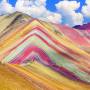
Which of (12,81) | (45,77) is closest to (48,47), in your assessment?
(45,77)

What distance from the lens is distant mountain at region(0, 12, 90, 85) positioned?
6144 centimetres

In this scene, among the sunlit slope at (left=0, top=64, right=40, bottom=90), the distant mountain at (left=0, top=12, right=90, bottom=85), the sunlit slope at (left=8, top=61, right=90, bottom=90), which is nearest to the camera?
the sunlit slope at (left=0, top=64, right=40, bottom=90)

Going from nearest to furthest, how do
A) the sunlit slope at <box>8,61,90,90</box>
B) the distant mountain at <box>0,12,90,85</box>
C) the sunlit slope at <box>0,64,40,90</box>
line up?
the sunlit slope at <box>0,64,40,90</box> < the sunlit slope at <box>8,61,90,90</box> < the distant mountain at <box>0,12,90,85</box>

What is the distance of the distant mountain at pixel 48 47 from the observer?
61438 millimetres

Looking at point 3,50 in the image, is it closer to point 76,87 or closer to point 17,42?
point 17,42

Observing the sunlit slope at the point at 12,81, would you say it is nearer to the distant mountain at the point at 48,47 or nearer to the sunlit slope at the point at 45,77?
the sunlit slope at the point at 45,77

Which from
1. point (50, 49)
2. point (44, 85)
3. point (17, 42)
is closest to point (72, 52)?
point (50, 49)

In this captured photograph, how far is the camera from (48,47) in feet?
214

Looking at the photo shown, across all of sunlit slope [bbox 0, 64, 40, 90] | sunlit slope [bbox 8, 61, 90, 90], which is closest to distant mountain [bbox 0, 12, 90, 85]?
sunlit slope [bbox 8, 61, 90, 90]

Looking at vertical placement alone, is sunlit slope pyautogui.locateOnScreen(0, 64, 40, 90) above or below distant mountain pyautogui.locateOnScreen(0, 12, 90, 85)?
above

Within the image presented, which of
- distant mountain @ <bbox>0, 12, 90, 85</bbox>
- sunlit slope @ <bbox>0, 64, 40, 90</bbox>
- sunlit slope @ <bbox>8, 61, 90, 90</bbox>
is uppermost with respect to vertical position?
sunlit slope @ <bbox>0, 64, 40, 90</bbox>

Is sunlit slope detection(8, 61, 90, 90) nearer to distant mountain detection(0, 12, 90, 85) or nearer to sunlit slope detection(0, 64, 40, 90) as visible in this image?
distant mountain detection(0, 12, 90, 85)

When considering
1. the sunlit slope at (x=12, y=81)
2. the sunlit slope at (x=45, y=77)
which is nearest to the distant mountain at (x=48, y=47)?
the sunlit slope at (x=45, y=77)

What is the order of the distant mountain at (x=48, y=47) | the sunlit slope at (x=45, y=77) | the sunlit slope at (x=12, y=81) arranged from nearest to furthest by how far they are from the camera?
1. the sunlit slope at (x=12, y=81)
2. the sunlit slope at (x=45, y=77)
3. the distant mountain at (x=48, y=47)
